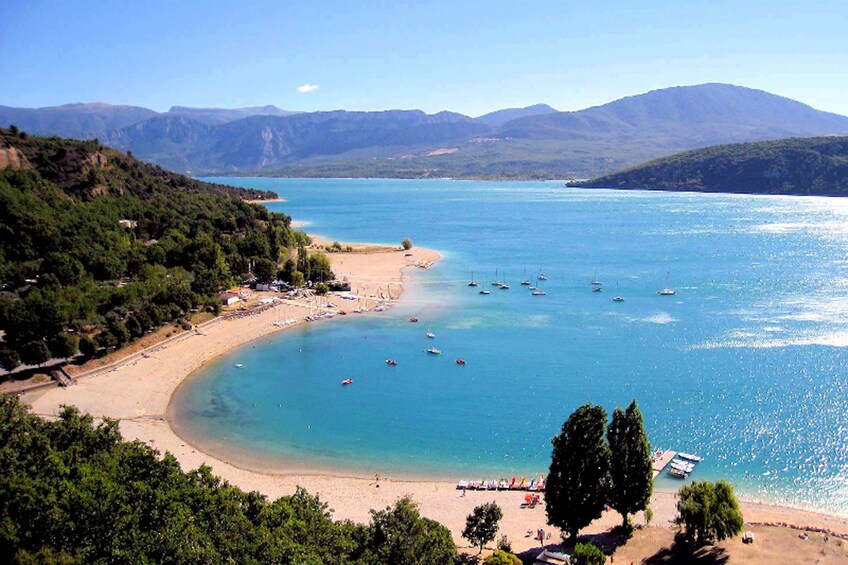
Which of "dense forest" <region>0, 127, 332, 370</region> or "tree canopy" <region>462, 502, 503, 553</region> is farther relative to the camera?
"dense forest" <region>0, 127, 332, 370</region>

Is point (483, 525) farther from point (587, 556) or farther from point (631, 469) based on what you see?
point (631, 469)

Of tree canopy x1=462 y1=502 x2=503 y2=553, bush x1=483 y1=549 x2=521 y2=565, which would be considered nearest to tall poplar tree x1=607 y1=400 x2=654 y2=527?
tree canopy x1=462 y1=502 x2=503 y2=553

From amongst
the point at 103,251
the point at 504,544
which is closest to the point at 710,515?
the point at 504,544

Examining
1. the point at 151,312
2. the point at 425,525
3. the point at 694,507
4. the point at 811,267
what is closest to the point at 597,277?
the point at 811,267

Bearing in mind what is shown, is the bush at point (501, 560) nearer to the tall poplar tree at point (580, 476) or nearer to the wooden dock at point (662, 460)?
the tall poplar tree at point (580, 476)

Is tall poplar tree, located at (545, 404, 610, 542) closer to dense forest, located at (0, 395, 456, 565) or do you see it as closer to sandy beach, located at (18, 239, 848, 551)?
sandy beach, located at (18, 239, 848, 551)

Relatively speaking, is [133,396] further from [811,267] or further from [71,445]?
[811,267]
